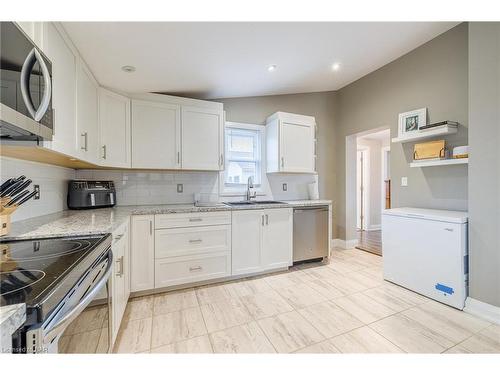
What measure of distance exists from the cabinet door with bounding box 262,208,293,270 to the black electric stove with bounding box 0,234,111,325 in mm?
1843

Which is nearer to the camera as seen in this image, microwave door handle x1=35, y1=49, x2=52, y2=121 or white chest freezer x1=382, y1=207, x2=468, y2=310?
microwave door handle x1=35, y1=49, x2=52, y2=121

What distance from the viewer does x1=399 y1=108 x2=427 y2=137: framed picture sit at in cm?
270

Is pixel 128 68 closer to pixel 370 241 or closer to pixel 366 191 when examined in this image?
pixel 370 241

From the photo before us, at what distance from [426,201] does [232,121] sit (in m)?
2.75

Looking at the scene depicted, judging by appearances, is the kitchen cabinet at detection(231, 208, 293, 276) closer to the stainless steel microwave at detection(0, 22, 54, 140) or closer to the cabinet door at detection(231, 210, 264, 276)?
the cabinet door at detection(231, 210, 264, 276)

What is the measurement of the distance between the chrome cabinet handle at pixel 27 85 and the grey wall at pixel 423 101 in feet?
11.5

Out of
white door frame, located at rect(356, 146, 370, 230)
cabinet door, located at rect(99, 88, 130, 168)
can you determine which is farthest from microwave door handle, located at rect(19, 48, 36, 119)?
white door frame, located at rect(356, 146, 370, 230)

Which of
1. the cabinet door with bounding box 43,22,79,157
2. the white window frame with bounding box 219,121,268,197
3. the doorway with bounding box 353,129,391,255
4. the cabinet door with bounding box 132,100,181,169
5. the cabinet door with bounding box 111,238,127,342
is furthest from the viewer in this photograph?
the doorway with bounding box 353,129,391,255

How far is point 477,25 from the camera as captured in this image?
1888 millimetres

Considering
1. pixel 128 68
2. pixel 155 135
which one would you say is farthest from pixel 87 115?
pixel 155 135

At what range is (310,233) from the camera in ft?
10.0

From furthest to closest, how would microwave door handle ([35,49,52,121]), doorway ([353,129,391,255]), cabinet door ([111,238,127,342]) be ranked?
doorway ([353,129,391,255]), cabinet door ([111,238,127,342]), microwave door handle ([35,49,52,121])
